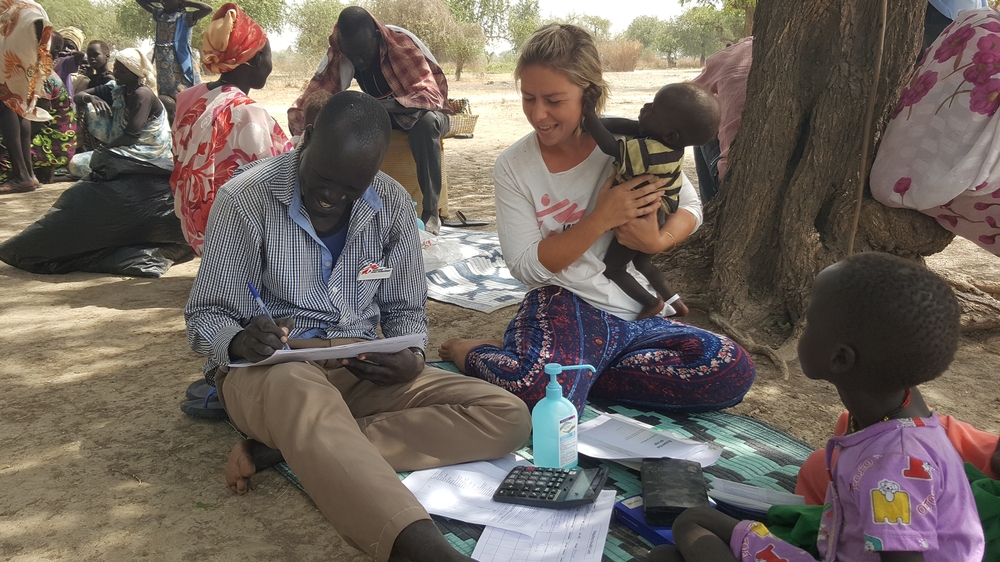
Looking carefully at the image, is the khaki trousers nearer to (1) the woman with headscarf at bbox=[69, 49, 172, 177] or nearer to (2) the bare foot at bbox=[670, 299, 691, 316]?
(2) the bare foot at bbox=[670, 299, 691, 316]

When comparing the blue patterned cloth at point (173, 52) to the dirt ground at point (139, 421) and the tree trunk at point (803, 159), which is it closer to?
the dirt ground at point (139, 421)

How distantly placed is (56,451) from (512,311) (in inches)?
89.5

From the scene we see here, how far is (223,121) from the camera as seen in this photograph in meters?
3.89

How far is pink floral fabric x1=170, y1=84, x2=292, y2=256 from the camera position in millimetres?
3854

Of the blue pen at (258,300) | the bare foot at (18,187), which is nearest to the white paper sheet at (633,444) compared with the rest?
the blue pen at (258,300)

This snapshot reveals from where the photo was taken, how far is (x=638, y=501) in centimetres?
218

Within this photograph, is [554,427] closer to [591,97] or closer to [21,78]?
[591,97]

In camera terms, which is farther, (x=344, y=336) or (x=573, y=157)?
(x=573, y=157)

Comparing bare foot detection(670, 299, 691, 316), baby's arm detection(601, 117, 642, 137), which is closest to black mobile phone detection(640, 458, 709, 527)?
bare foot detection(670, 299, 691, 316)

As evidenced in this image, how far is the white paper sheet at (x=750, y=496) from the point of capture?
6.72 feet

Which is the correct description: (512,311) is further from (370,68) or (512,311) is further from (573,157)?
(370,68)

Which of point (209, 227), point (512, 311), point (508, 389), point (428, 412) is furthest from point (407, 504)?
point (512, 311)

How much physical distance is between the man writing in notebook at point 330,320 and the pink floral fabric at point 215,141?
4.79 ft

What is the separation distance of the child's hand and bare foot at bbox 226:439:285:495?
1537mm
